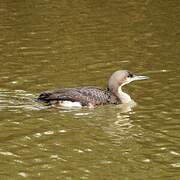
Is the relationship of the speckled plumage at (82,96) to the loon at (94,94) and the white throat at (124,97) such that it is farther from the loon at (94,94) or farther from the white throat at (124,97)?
the white throat at (124,97)

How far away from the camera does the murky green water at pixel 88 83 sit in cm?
1227

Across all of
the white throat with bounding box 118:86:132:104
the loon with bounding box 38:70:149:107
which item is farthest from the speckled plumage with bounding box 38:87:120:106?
the white throat with bounding box 118:86:132:104

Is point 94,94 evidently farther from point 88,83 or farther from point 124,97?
point 88,83

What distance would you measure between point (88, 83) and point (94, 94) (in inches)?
74.9

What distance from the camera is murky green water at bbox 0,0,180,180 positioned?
12266 mm

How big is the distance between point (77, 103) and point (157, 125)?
2.35 m

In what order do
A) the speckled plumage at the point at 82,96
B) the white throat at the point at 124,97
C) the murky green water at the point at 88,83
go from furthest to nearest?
the white throat at the point at 124,97, the speckled plumage at the point at 82,96, the murky green water at the point at 88,83

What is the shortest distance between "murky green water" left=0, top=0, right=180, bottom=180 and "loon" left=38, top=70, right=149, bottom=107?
0.23 meters

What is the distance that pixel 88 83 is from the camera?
1809cm

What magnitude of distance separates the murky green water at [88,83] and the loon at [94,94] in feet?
0.76

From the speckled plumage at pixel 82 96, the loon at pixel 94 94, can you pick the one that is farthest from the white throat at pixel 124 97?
the speckled plumage at pixel 82 96

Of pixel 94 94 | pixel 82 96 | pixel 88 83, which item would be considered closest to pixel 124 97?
pixel 94 94

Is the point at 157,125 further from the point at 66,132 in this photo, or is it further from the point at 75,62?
the point at 75,62

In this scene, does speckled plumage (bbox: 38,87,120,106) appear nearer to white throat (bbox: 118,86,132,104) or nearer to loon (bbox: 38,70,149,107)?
loon (bbox: 38,70,149,107)
